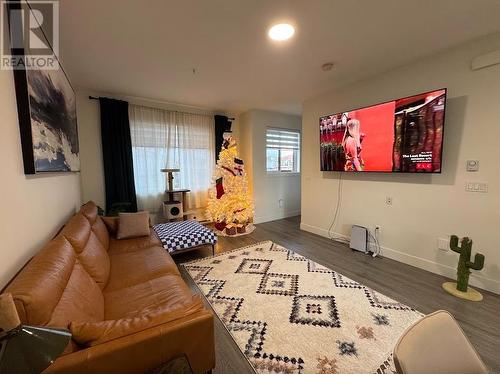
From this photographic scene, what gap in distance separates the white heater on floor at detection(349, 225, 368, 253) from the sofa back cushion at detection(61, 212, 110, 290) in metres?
3.08

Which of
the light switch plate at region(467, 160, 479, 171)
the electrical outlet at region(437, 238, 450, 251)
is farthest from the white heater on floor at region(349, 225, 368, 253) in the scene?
the light switch plate at region(467, 160, 479, 171)

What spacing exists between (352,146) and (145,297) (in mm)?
3060

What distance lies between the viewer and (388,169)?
9.26ft

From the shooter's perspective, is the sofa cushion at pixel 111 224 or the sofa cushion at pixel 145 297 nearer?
the sofa cushion at pixel 145 297

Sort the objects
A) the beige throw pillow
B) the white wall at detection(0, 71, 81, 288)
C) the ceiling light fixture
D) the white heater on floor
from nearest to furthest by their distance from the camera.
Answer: the white wall at detection(0, 71, 81, 288) → the ceiling light fixture → the beige throw pillow → the white heater on floor

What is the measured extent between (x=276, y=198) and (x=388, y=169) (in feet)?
8.88

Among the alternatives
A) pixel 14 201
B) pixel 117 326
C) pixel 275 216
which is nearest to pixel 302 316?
pixel 117 326

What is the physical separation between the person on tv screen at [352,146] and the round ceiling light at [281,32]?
5.20 feet

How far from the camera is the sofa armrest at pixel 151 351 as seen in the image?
34.9 inches

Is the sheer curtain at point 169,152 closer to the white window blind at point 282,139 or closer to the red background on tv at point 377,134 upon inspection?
the white window blind at point 282,139

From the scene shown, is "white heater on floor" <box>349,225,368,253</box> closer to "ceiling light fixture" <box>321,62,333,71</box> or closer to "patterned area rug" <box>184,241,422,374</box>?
"patterned area rug" <box>184,241,422,374</box>

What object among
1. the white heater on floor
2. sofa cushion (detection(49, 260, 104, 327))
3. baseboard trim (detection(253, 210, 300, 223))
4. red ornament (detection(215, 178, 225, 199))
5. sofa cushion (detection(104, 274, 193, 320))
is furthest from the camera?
baseboard trim (detection(253, 210, 300, 223))

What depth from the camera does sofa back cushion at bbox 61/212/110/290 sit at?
5.42 ft

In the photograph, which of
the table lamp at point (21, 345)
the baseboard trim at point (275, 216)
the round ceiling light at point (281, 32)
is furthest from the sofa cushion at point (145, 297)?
the baseboard trim at point (275, 216)
